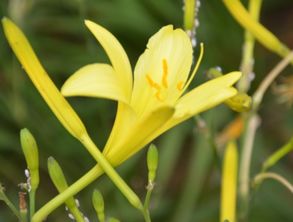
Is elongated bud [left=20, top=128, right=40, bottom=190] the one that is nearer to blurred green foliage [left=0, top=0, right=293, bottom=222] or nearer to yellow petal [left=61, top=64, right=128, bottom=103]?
yellow petal [left=61, top=64, right=128, bottom=103]

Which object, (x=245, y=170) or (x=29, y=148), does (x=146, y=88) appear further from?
(x=245, y=170)

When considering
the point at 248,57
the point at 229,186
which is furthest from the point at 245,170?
the point at 248,57

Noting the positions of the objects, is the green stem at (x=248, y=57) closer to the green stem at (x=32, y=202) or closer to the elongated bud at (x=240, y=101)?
the elongated bud at (x=240, y=101)

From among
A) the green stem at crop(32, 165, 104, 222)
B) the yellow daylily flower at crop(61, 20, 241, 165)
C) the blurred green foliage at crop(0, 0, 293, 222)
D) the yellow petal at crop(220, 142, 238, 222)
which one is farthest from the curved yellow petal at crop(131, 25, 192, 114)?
the blurred green foliage at crop(0, 0, 293, 222)

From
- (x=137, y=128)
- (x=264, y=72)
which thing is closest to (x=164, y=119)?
(x=137, y=128)

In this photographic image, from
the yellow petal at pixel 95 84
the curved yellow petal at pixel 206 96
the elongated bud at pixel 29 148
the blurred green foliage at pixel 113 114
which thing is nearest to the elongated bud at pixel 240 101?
the curved yellow petal at pixel 206 96
